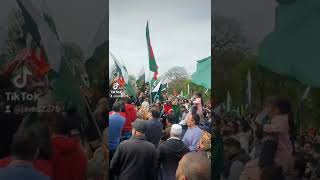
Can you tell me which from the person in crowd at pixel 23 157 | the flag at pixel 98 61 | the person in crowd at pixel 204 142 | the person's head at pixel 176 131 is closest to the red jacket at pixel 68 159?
the person in crowd at pixel 23 157

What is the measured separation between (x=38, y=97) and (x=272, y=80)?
191 centimetres

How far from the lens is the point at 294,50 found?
4.06 metres

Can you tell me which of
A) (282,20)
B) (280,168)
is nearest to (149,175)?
(280,168)

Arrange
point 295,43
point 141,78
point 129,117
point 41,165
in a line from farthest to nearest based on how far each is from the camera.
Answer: point 141,78
point 129,117
point 295,43
point 41,165

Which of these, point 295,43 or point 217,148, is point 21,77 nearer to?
point 217,148

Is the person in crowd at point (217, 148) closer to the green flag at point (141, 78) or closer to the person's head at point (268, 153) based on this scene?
the person's head at point (268, 153)

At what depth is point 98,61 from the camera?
4285 millimetres

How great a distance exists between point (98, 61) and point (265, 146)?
62.7 inches

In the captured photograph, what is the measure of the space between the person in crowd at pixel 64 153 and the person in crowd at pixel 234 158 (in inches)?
48.2

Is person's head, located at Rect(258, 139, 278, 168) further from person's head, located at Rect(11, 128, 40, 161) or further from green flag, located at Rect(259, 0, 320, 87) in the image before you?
person's head, located at Rect(11, 128, 40, 161)

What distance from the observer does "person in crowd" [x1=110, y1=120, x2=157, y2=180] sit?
7031 millimetres

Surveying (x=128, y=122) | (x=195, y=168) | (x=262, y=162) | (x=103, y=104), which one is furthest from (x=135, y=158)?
(x=128, y=122)

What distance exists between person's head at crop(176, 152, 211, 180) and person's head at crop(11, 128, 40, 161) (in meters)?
1.53

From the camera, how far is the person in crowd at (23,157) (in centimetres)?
372
